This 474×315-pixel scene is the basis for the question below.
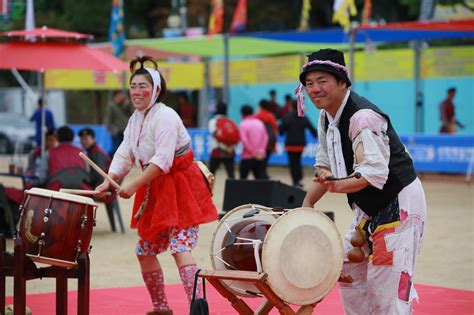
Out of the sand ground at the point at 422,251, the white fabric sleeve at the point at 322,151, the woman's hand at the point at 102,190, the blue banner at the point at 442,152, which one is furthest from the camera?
the blue banner at the point at 442,152

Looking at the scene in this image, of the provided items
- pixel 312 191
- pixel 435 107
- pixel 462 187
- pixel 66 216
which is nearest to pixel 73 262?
pixel 66 216

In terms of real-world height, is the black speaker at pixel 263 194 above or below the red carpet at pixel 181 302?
above

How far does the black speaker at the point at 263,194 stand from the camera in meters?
9.32

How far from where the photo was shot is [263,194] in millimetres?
9406

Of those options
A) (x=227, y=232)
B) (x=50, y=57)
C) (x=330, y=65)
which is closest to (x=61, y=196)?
(x=227, y=232)

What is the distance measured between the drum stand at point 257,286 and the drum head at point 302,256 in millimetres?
51

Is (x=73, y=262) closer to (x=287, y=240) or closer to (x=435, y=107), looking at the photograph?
(x=287, y=240)

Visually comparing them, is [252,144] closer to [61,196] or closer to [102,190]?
[102,190]

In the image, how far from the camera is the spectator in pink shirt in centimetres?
1580

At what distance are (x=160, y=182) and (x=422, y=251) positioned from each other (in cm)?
455

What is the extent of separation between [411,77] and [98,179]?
1238cm

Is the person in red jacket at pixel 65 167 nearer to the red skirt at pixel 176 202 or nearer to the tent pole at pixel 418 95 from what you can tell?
the red skirt at pixel 176 202

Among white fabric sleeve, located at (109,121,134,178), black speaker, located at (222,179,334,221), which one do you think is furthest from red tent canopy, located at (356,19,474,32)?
white fabric sleeve, located at (109,121,134,178)

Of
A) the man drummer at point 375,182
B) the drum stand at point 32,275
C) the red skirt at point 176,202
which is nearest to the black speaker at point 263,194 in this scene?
the red skirt at point 176,202
